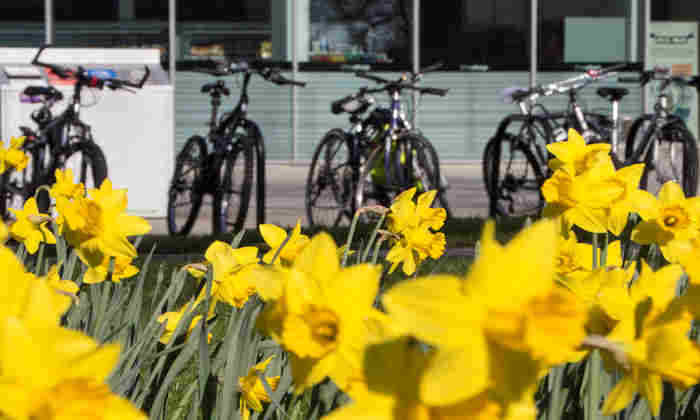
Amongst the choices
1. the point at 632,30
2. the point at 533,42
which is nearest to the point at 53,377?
the point at 533,42

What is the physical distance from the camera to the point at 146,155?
23.5ft

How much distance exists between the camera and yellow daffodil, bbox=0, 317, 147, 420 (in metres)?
0.57

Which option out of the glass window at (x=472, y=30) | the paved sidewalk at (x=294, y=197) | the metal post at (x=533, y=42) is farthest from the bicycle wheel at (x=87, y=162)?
the metal post at (x=533, y=42)

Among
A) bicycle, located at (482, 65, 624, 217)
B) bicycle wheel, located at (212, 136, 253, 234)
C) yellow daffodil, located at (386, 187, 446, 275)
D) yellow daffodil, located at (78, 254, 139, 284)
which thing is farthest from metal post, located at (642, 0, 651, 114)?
yellow daffodil, located at (78, 254, 139, 284)

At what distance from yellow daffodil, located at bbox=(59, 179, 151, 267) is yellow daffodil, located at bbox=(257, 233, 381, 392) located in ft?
2.11

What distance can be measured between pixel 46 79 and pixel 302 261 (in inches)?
266

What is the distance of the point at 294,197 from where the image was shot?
9.95 m

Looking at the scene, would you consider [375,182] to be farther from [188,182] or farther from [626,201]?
[626,201]

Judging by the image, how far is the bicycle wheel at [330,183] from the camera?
682 cm

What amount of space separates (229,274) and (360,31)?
37.3 ft

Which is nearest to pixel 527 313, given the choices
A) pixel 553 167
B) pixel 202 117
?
pixel 553 167

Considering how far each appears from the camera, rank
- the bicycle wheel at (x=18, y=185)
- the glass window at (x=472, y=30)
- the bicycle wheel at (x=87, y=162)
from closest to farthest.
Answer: the bicycle wheel at (x=87, y=162) < the bicycle wheel at (x=18, y=185) < the glass window at (x=472, y=30)

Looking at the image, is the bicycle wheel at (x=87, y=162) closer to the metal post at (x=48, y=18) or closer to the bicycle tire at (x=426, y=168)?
the bicycle tire at (x=426, y=168)

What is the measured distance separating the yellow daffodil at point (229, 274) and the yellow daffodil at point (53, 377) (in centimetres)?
81
